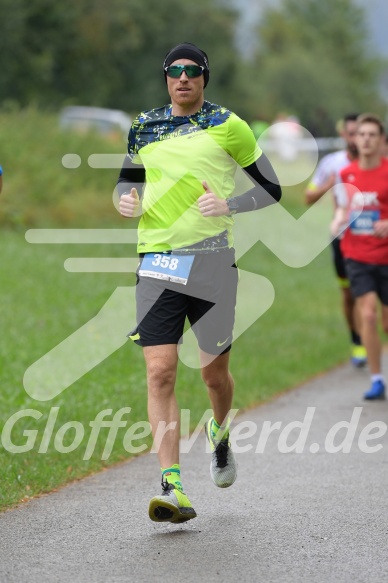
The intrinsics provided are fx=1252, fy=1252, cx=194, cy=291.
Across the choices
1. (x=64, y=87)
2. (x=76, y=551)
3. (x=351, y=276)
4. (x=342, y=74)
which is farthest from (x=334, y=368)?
(x=342, y=74)

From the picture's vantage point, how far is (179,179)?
20.7ft

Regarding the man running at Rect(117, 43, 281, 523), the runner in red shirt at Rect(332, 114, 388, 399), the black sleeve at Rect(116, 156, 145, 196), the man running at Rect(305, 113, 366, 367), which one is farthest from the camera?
the man running at Rect(305, 113, 366, 367)

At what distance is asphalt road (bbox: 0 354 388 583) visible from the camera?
208 inches

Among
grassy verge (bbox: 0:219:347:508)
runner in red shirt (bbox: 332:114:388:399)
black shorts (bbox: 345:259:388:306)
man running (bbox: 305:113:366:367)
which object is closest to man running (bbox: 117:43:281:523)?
grassy verge (bbox: 0:219:347:508)

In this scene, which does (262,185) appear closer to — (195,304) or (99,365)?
(195,304)

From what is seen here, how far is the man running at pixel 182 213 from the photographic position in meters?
Answer: 6.27

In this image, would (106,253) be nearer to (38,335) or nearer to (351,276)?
(38,335)

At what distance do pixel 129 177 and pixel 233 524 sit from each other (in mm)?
1907

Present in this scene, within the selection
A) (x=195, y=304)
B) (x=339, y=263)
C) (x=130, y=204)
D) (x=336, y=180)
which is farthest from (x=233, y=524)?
(x=339, y=263)

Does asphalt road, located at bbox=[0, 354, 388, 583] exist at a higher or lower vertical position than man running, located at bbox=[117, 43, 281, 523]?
lower

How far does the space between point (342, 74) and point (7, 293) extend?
7279 centimetres

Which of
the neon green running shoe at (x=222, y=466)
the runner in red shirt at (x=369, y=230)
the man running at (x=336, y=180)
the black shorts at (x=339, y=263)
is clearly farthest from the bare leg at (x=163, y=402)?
the black shorts at (x=339, y=263)

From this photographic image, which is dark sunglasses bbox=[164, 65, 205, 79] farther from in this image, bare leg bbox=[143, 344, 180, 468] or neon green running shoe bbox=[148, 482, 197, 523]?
neon green running shoe bbox=[148, 482, 197, 523]

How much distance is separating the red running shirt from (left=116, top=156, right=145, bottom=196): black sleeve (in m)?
4.08
